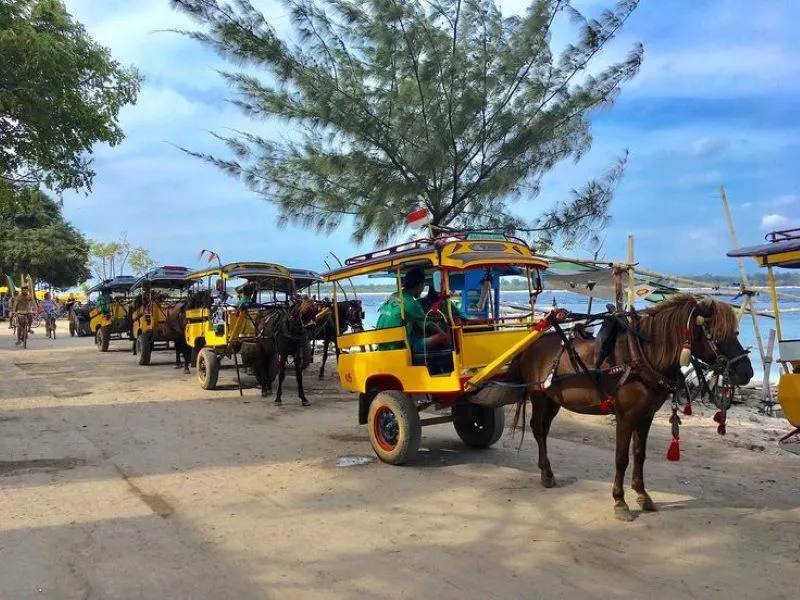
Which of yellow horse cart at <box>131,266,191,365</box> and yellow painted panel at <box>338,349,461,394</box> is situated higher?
yellow horse cart at <box>131,266,191,365</box>

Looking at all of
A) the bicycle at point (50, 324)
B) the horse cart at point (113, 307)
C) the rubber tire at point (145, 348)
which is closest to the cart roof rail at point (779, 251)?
the rubber tire at point (145, 348)

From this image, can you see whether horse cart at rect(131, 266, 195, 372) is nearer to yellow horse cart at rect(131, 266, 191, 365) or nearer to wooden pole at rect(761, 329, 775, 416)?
yellow horse cart at rect(131, 266, 191, 365)

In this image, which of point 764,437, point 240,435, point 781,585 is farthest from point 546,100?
point 781,585

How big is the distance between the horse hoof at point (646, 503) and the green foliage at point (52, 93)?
12.9 m

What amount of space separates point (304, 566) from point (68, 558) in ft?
5.23

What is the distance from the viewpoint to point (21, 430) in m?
8.51

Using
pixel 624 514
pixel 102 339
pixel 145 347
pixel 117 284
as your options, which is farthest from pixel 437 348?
pixel 102 339

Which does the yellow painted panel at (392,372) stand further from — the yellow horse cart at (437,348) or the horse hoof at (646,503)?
the horse hoof at (646,503)

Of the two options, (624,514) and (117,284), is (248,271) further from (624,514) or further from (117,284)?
(117,284)

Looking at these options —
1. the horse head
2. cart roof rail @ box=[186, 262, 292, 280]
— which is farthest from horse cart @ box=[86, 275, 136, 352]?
the horse head

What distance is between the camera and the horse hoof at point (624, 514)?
5117mm

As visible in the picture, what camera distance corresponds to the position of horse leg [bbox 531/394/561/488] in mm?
6105

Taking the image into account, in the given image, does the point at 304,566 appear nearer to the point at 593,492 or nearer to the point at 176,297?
the point at 593,492

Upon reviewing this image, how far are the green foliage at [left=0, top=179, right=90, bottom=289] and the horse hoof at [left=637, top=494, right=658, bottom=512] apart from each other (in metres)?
41.6
